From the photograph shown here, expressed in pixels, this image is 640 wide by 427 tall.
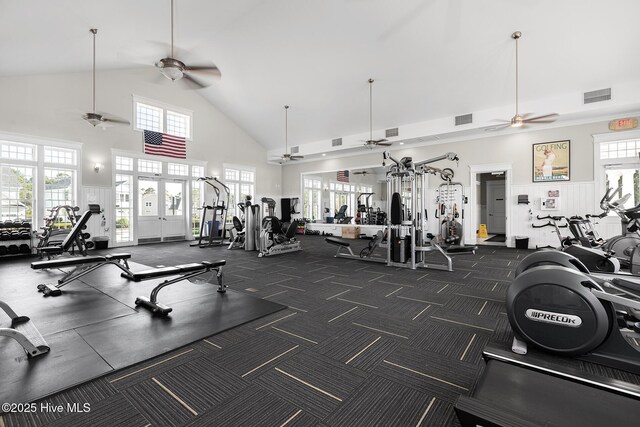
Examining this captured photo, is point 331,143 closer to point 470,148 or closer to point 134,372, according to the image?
point 470,148

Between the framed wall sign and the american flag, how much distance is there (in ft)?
34.0

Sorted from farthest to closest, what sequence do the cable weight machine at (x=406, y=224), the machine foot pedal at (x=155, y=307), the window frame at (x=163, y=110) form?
1. the window frame at (x=163, y=110)
2. the cable weight machine at (x=406, y=224)
3. the machine foot pedal at (x=155, y=307)

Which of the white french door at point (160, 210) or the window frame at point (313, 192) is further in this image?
the window frame at point (313, 192)

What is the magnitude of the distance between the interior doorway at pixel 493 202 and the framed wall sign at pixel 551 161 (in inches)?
215

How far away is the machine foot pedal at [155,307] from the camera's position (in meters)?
2.96

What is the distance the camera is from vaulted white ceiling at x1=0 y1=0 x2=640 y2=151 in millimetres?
5008

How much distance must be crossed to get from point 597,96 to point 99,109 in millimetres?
12082

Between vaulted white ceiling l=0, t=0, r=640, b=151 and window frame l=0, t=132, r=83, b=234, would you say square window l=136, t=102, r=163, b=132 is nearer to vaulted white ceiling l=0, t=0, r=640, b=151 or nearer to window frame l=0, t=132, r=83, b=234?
vaulted white ceiling l=0, t=0, r=640, b=151

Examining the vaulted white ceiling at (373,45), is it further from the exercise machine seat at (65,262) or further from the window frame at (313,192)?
→ the window frame at (313,192)

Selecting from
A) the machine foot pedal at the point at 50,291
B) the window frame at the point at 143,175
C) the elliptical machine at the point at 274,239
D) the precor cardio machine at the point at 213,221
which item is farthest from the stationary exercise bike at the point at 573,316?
the window frame at the point at 143,175

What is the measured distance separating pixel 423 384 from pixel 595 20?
6.74 meters

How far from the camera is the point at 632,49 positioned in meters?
5.47

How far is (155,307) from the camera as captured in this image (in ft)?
10.00

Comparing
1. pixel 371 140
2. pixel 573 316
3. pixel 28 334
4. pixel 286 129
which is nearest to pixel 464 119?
pixel 371 140
